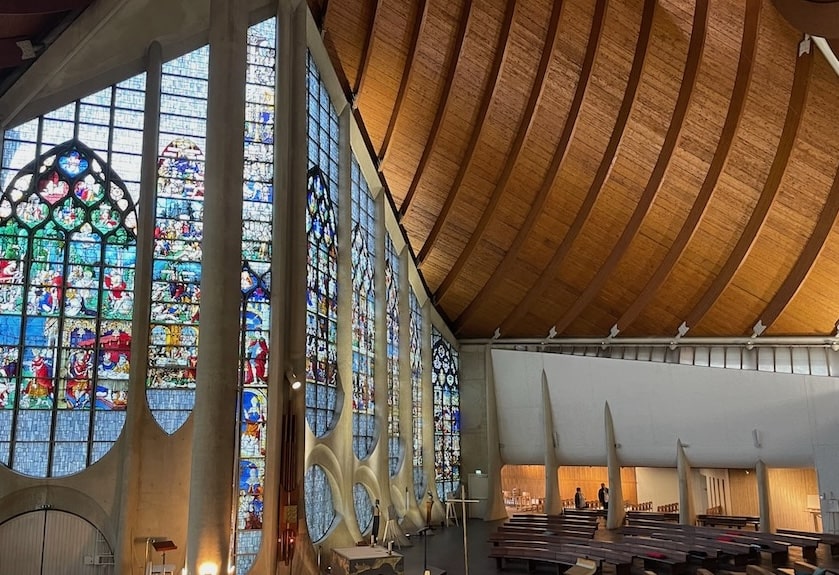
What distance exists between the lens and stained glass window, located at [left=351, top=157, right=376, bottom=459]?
51.2 feet

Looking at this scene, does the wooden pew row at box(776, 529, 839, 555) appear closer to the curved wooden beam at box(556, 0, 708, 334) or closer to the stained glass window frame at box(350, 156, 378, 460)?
the curved wooden beam at box(556, 0, 708, 334)

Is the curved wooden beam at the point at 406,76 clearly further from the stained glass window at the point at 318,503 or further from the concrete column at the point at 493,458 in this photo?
the stained glass window at the point at 318,503

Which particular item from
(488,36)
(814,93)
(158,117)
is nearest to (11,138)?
(158,117)

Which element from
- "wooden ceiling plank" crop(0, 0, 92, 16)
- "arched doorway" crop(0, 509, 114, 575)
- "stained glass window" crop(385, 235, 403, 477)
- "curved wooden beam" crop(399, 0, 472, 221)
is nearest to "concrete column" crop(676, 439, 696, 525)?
"stained glass window" crop(385, 235, 403, 477)

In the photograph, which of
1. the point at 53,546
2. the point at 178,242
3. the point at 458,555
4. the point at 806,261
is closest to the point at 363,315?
the point at 458,555

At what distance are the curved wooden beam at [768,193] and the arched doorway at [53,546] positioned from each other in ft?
44.9

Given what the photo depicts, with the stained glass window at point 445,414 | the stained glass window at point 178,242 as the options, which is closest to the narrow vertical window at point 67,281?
the stained glass window at point 178,242

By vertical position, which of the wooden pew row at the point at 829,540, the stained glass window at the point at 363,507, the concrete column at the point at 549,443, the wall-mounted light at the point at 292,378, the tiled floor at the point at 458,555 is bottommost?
the tiled floor at the point at 458,555

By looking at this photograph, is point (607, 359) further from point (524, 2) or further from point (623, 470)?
point (524, 2)

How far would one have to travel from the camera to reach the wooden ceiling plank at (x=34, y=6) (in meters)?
9.50

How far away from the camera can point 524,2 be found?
548 inches

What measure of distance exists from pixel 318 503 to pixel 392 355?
20.2 feet

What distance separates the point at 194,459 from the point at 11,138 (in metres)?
5.85

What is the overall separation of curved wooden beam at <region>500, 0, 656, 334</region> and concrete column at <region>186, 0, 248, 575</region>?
744 centimetres
